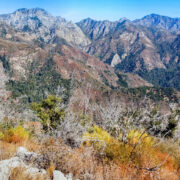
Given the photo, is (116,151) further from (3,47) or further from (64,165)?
(3,47)

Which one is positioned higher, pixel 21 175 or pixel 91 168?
pixel 21 175

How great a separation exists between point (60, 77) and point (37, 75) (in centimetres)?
2216

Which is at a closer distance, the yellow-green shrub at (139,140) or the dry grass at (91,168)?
the dry grass at (91,168)

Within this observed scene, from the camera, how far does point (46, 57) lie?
158875 mm

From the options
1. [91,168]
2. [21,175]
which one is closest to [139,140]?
[91,168]

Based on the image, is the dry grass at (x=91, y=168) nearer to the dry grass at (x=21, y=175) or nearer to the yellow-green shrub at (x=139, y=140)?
the dry grass at (x=21, y=175)

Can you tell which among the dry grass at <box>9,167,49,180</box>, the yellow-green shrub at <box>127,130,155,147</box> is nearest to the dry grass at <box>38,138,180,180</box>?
the dry grass at <box>9,167,49,180</box>

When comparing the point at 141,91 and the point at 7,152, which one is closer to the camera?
the point at 7,152

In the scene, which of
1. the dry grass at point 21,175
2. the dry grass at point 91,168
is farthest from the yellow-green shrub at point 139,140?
the dry grass at point 21,175

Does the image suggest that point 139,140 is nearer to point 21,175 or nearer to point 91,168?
point 91,168

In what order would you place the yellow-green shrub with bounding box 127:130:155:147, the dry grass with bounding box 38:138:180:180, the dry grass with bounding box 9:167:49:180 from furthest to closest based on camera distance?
the yellow-green shrub with bounding box 127:130:155:147, the dry grass with bounding box 38:138:180:180, the dry grass with bounding box 9:167:49:180

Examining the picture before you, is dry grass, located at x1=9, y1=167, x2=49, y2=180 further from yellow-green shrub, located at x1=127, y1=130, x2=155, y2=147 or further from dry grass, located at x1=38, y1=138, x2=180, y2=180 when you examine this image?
yellow-green shrub, located at x1=127, y1=130, x2=155, y2=147

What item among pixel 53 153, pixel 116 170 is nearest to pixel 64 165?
pixel 53 153

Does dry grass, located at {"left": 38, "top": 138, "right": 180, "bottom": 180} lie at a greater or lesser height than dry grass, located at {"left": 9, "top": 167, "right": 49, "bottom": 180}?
lesser
